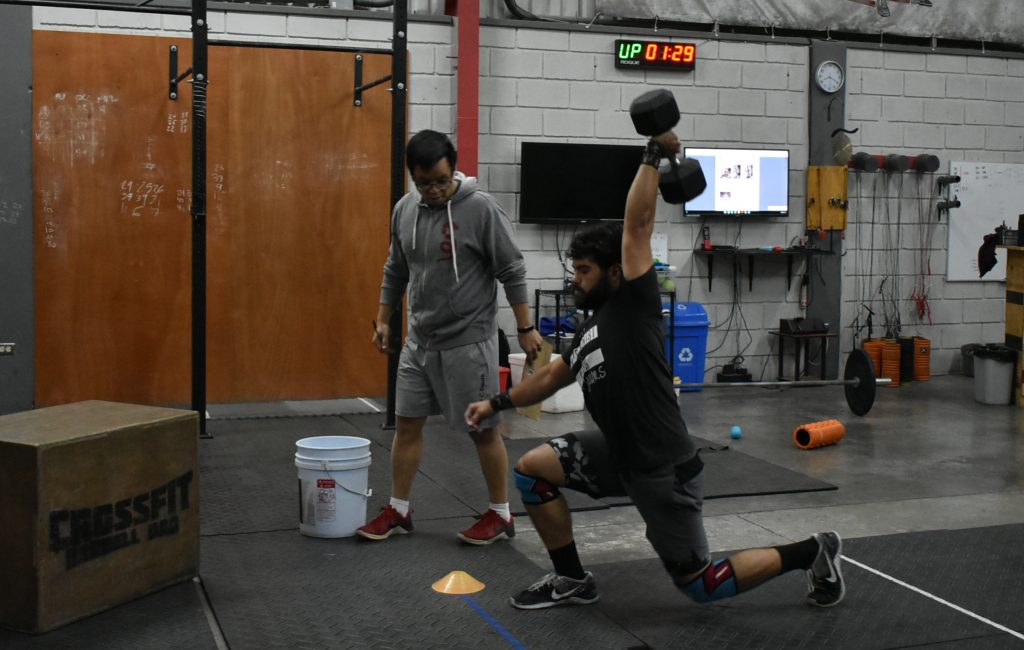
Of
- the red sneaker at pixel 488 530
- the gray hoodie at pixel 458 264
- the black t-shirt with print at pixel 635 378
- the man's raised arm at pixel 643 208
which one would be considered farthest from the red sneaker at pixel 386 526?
the man's raised arm at pixel 643 208

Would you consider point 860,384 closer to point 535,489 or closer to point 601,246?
point 535,489

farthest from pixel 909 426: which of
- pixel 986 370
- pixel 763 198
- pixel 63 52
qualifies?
pixel 63 52

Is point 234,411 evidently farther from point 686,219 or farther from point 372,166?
point 686,219

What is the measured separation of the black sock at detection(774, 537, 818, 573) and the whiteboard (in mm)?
6247

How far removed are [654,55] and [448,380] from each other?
4689mm

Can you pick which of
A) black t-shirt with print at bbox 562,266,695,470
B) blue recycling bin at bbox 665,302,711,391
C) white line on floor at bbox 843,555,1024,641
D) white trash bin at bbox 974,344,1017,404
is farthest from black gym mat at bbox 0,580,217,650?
white trash bin at bbox 974,344,1017,404

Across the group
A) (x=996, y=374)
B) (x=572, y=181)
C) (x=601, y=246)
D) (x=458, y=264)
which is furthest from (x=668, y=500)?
(x=996, y=374)

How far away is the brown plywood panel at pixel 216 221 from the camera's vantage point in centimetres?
645

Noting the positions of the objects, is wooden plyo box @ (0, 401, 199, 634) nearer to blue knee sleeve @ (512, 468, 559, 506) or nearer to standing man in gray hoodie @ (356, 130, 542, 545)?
standing man in gray hoodie @ (356, 130, 542, 545)

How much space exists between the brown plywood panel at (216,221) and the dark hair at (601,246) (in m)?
4.39

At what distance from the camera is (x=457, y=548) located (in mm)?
3664

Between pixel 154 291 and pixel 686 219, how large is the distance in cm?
369

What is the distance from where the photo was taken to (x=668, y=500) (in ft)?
9.21

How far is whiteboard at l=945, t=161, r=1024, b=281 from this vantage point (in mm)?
8555
